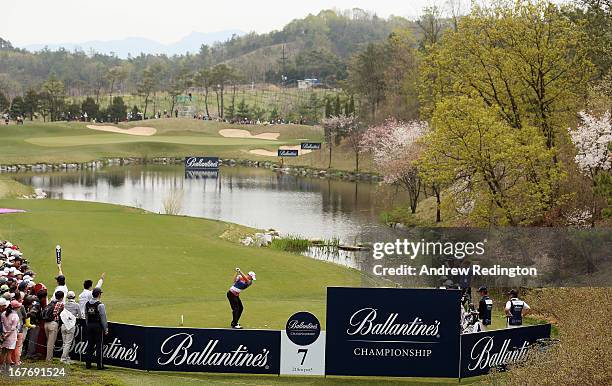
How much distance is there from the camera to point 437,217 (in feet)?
176

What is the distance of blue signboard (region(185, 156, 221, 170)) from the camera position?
93.2 metres

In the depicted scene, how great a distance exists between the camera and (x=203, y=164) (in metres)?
96.9

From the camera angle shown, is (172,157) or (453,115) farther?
(172,157)

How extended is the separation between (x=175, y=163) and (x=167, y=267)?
78.3 meters

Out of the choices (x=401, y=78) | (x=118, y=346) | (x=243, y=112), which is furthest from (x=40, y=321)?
(x=243, y=112)

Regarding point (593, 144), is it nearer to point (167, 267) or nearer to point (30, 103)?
point (167, 267)

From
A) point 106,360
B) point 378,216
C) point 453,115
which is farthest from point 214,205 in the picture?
point 106,360

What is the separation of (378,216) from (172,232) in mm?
21393

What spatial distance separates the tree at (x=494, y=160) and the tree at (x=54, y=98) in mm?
119526

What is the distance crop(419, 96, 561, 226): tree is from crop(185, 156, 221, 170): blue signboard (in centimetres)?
5733

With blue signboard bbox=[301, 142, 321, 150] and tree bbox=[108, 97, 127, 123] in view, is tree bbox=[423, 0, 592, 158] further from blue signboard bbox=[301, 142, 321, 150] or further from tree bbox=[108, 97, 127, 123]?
tree bbox=[108, 97, 127, 123]

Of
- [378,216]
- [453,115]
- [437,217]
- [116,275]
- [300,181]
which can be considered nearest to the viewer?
[116,275]

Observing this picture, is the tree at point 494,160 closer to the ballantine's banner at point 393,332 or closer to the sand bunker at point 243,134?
the ballantine's banner at point 393,332

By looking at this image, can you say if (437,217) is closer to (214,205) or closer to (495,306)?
(214,205)
